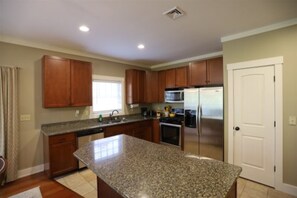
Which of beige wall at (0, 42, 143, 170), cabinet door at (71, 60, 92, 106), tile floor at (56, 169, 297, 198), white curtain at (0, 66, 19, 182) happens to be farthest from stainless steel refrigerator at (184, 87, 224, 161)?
white curtain at (0, 66, 19, 182)

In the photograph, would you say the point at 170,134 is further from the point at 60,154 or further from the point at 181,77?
the point at 60,154

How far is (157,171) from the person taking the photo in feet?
4.14

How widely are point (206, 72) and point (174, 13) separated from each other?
199cm

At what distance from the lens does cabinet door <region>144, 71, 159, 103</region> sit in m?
4.87

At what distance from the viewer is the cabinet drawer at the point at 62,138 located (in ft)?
9.08

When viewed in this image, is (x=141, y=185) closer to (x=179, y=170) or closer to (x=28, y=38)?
(x=179, y=170)

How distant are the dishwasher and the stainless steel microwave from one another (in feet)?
7.03

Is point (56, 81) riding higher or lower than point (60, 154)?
higher

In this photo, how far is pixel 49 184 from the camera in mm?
2674

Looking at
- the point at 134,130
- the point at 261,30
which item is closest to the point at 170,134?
the point at 134,130

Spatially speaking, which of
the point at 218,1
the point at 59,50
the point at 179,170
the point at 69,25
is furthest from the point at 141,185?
the point at 59,50

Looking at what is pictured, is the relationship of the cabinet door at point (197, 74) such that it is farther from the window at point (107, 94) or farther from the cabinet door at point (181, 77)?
the window at point (107, 94)

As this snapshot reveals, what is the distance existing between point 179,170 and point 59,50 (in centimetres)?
347

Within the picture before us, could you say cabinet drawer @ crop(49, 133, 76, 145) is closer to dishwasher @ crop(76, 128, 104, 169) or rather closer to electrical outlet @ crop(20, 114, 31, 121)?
dishwasher @ crop(76, 128, 104, 169)
